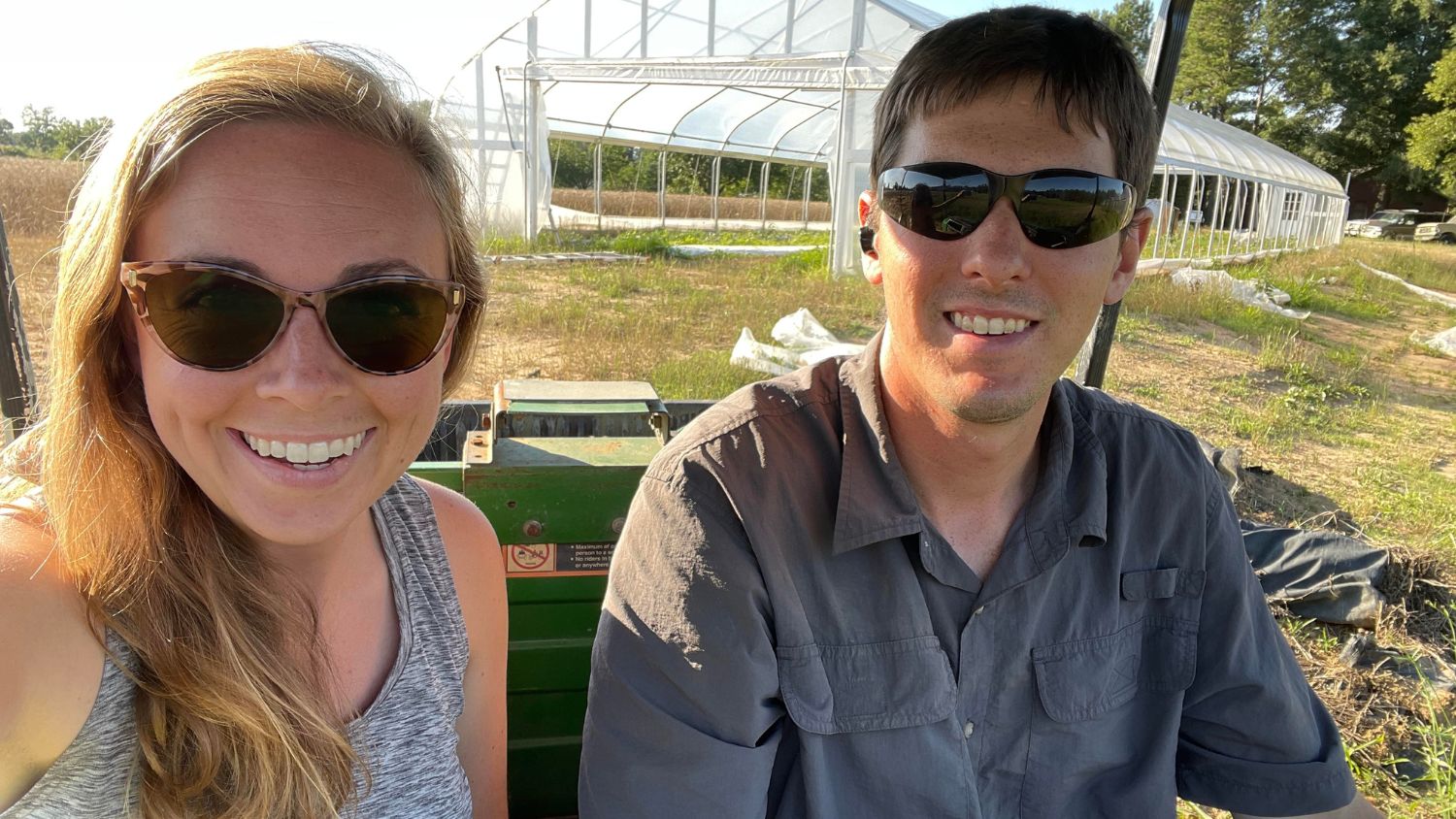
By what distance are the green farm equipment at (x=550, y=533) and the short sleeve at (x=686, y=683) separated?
2.03ft

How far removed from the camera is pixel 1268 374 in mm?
8352

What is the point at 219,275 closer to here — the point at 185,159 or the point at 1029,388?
the point at 185,159

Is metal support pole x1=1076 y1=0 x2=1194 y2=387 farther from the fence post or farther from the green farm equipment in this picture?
the fence post

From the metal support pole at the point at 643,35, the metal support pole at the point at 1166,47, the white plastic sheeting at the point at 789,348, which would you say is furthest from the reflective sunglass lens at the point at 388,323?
the metal support pole at the point at 643,35

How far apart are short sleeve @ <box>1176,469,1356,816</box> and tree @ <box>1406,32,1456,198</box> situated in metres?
15.8

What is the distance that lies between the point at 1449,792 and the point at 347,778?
3.09m

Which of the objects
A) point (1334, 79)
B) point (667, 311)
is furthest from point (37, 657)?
point (1334, 79)

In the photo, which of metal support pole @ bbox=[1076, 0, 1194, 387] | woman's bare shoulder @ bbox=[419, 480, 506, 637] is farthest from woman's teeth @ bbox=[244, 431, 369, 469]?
metal support pole @ bbox=[1076, 0, 1194, 387]

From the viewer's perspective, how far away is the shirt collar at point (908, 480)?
1408 mm

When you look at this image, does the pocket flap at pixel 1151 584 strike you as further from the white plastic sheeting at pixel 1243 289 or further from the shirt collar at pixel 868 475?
the white plastic sheeting at pixel 1243 289

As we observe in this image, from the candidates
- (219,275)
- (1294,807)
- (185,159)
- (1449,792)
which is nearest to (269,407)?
(219,275)

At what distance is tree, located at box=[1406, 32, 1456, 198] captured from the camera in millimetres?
14039

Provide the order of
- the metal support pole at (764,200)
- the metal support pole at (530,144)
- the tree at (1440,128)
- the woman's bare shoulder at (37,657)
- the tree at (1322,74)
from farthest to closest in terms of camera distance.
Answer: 1. the metal support pole at (764,200)
2. the tree at (1322,74)
3. the tree at (1440,128)
4. the metal support pole at (530,144)
5. the woman's bare shoulder at (37,657)

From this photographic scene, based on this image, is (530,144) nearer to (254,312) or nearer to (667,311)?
(667,311)
